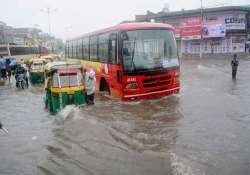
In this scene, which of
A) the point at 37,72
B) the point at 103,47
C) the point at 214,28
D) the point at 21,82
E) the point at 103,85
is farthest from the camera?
the point at 214,28

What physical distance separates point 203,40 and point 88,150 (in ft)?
142

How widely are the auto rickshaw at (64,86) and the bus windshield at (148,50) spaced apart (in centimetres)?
176

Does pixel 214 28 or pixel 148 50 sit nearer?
pixel 148 50

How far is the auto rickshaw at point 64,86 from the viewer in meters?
11.6

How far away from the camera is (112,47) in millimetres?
13156

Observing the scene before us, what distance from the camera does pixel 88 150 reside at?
8.09m

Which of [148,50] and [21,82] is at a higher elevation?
[148,50]

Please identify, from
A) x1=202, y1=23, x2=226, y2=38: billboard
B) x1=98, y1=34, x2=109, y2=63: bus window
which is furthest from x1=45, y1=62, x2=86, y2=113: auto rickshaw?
x1=202, y1=23, x2=226, y2=38: billboard

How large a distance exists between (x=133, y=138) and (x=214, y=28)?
39865 mm

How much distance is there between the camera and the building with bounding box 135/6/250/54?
45.1 metres

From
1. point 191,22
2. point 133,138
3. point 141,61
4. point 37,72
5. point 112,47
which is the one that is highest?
point 191,22

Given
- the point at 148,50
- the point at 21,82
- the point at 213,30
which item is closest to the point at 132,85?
the point at 148,50

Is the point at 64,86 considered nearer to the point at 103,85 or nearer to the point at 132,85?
the point at 132,85

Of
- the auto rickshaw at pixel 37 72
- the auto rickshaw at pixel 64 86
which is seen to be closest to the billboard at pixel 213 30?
the auto rickshaw at pixel 37 72
